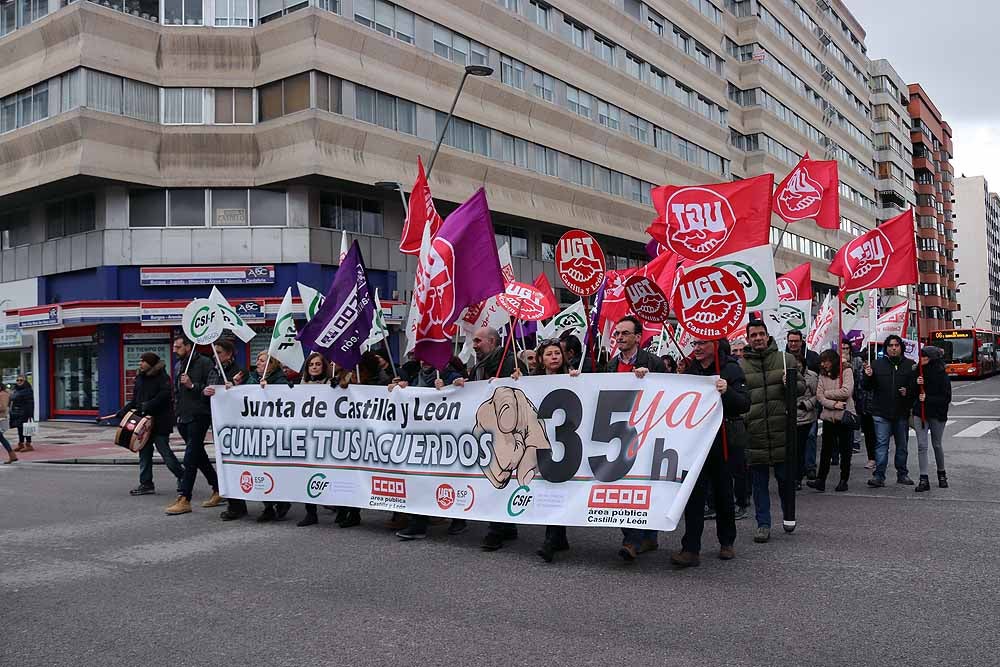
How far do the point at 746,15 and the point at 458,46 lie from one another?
98.5 ft

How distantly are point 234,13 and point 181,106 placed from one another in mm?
3289

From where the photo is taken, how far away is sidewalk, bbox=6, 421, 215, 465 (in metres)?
16.4

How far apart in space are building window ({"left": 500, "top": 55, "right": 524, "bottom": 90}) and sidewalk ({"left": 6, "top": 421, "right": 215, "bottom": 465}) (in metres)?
17.9

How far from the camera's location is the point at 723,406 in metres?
6.71

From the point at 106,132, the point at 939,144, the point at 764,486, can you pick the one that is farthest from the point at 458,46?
the point at 939,144

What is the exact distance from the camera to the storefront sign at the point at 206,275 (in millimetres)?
25734

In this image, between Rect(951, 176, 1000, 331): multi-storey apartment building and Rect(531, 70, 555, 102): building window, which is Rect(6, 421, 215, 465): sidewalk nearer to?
Rect(531, 70, 555, 102): building window

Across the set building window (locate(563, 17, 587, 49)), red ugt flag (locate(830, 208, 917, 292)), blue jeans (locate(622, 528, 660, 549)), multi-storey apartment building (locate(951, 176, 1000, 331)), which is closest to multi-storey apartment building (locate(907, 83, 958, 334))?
multi-storey apartment building (locate(951, 176, 1000, 331))

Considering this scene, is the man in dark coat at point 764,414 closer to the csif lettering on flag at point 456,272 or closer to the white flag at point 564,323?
the csif lettering on flag at point 456,272

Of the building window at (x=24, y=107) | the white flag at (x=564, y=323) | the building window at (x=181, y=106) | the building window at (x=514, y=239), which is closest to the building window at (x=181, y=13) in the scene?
the building window at (x=181, y=106)

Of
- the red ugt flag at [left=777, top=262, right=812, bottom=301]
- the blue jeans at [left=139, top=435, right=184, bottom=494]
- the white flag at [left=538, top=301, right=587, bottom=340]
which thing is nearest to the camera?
the blue jeans at [left=139, top=435, right=184, bottom=494]

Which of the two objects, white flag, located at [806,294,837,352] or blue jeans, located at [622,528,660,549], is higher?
white flag, located at [806,294,837,352]

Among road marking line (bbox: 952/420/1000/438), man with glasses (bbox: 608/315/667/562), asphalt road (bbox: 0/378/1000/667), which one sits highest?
man with glasses (bbox: 608/315/667/562)

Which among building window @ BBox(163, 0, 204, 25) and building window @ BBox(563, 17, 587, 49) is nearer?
building window @ BBox(163, 0, 204, 25)
